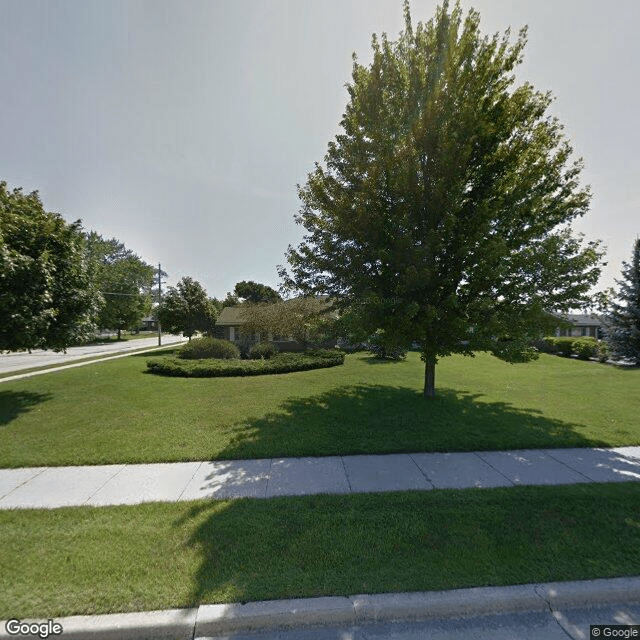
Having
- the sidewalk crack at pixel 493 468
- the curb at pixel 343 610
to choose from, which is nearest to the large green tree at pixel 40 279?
the curb at pixel 343 610

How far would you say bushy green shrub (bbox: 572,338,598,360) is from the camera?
827 inches

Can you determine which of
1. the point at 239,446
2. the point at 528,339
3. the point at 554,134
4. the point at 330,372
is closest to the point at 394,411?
the point at 528,339

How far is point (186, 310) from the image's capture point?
89.8 ft

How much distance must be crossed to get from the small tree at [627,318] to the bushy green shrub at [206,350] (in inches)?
867

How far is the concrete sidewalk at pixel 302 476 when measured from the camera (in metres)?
4.31

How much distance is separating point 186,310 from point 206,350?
1147 cm

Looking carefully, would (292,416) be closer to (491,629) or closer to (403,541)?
(403,541)

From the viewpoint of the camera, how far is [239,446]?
590 cm

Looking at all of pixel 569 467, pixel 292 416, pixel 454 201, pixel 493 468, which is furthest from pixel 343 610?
pixel 454 201

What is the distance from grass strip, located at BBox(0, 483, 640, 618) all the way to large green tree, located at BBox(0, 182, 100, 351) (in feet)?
23.0

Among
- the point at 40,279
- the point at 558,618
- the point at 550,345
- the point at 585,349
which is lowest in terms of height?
the point at 558,618

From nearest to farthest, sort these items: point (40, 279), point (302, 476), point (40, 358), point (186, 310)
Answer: point (302, 476) < point (40, 279) < point (40, 358) < point (186, 310)

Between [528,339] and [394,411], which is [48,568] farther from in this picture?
[528,339]

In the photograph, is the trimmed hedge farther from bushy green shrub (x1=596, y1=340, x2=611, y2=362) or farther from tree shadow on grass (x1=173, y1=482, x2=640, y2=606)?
bushy green shrub (x1=596, y1=340, x2=611, y2=362)
